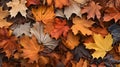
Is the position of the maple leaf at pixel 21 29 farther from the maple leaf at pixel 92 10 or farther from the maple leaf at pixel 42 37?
the maple leaf at pixel 92 10

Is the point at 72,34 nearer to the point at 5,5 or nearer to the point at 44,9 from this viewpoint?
the point at 44,9

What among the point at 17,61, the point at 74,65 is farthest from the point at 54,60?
the point at 17,61

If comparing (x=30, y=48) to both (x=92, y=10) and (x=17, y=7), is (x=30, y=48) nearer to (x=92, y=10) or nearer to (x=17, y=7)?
(x=17, y=7)

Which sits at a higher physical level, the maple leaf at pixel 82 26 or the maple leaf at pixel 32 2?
the maple leaf at pixel 32 2

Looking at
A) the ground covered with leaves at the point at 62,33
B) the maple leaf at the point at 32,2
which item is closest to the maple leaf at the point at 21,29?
the ground covered with leaves at the point at 62,33

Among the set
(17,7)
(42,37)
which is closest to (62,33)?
(42,37)

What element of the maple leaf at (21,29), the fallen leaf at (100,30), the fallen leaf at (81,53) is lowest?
the fallen leaf at (81,53)
